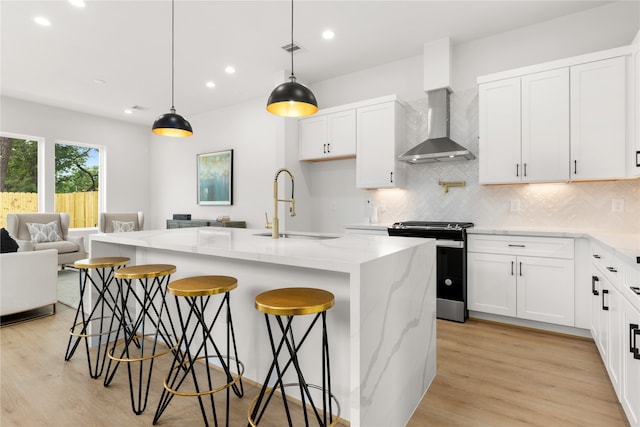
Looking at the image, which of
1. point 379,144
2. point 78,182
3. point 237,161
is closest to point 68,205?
point 78,182

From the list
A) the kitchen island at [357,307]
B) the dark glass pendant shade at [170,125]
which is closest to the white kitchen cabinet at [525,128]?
the kitchen island at [357,307]

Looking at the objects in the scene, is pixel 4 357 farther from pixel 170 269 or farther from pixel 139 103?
pixel 139 103

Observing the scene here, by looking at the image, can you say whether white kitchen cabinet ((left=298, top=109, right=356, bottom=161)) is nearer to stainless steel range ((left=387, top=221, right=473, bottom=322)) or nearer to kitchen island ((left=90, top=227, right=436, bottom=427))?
stainless steel range ((left=387, top=221, right=473, bottom=322))

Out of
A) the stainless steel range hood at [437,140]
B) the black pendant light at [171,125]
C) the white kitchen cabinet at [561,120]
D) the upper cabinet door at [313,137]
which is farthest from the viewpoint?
the upper cabinet door at [313,137]

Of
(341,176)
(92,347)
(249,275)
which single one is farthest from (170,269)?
(341,176)

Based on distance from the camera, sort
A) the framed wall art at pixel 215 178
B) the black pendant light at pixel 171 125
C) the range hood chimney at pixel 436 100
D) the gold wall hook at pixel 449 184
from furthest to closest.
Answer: the framed wall art at pixel 215 178
the gold wall hook at pixel 449 184
the range hood chimney at pixel 436 100
the black pendant light at pixel 171 125

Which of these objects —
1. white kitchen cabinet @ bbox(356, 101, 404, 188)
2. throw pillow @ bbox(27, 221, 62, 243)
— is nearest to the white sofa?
throw pillow @ bbox(27, 221, 62, 243)

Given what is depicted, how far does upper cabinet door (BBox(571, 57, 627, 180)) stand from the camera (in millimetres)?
2863

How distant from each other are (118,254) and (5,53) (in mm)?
3374

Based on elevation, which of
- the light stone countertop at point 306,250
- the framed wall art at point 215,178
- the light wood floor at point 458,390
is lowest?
the light wood floor at point 458,390

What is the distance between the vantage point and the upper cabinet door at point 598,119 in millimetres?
2863

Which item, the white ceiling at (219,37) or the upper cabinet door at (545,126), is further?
the white ceiling at (219,37)

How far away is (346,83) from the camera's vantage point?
480cm

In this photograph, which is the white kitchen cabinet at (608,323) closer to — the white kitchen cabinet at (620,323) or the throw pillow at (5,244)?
the white kitchen cabinet at (620,323)
